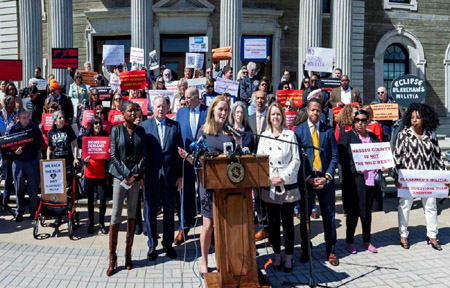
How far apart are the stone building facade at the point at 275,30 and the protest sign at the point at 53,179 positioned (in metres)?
9.30

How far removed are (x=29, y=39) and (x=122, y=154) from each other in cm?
1228

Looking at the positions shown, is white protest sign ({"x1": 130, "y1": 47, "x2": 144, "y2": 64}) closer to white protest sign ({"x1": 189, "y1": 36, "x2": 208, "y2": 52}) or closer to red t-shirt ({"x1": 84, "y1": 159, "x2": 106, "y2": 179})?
white protest sign ({"x1": 189, "y1": 36, "x2": 208, "y2": 52})

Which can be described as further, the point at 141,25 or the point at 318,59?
the point at 141,25

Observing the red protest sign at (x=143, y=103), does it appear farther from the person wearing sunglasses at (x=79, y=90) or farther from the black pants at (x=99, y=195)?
the black pants at (x=99, y=195)

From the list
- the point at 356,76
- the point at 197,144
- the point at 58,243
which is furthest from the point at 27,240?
the point at 356,76

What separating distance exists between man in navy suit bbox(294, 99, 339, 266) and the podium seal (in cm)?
156

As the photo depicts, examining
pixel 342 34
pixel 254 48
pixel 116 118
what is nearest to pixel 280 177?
pixel 116 118

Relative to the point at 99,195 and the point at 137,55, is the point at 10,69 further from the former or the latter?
the point at 99,195

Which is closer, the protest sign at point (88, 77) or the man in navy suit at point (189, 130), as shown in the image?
the man in navy suit at point (189, 130)

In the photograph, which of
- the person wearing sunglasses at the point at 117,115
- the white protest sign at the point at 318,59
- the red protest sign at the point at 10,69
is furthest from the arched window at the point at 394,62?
the red protest sign at the point at 10,69

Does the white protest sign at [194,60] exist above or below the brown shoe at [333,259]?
above

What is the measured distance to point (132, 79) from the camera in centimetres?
1008

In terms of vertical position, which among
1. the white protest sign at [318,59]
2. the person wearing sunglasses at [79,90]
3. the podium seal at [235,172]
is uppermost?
A: the white protest sign at [318,59]

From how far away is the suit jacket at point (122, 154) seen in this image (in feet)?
18.7
